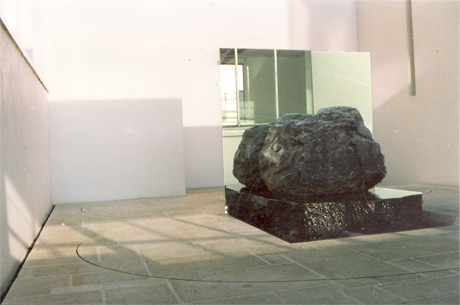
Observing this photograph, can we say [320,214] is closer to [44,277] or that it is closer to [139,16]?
[44,277]

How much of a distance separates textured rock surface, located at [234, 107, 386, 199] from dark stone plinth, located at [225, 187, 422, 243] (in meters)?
0.15

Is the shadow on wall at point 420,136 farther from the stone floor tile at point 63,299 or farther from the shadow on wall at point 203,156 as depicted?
the stone floor tile at point 63,299

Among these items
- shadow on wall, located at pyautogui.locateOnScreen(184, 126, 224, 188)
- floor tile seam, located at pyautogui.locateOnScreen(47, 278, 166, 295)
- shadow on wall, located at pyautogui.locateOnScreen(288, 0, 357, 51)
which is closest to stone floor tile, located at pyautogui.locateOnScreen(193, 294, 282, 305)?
floor tile seam, located at pyautogui.locateOnScreen(47, 278, 166, 295)

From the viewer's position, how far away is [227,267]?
3143 millimetres

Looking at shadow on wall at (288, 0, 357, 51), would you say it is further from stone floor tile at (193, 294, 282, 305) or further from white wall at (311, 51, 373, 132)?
stone floor tile at (193, 294, 282, 305)

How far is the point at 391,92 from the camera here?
8859 millimetres

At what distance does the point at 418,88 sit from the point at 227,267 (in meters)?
6.50

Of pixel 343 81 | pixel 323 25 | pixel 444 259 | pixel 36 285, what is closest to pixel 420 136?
pixel 343 81

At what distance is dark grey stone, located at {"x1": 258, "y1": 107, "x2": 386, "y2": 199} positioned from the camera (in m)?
4.16

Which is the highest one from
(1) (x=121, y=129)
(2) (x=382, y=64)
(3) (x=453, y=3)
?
(3) (x=453, y=3)

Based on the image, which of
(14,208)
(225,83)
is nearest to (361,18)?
(225,83)

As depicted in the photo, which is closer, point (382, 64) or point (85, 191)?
point (85, 191)

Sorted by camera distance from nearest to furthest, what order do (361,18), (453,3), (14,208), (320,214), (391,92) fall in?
(14,208) → (320,214) → (453,3) → (391,92) → (361,18)

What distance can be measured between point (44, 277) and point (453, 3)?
7.50 metres
